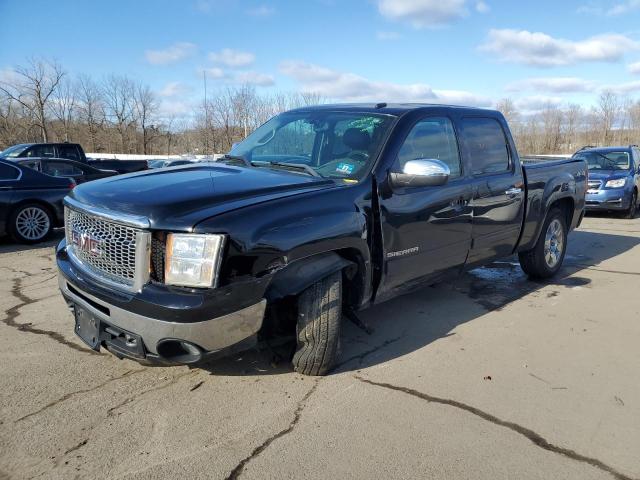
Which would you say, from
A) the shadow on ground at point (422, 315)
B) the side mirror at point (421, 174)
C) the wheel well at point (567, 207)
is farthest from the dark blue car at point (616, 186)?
the side mirror at point (421, 174)

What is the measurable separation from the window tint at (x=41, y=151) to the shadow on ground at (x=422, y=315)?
A: 13.4 metres

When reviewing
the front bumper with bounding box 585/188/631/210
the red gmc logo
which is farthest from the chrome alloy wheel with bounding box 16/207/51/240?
the front bumper with bounding box 585/188/631/210

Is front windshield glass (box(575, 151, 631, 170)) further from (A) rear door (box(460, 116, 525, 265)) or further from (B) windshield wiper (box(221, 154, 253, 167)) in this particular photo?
(B) windshield wiper (box(221, 154, 253, 167))

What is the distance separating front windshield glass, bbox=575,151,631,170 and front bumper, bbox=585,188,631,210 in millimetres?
1070

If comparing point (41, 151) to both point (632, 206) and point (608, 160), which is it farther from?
point (632, 206)

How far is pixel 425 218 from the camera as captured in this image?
402 cm

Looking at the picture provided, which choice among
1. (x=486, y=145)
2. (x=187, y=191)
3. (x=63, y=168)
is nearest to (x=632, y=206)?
(x=486, y=145)

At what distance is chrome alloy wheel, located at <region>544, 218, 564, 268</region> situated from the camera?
19.7 feet

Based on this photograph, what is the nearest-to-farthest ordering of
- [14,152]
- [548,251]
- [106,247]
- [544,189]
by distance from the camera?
[106,247] → [544,189] → [548,251] → [14,152]

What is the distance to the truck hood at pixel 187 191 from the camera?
9.29 feet

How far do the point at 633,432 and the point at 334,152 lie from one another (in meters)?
2.69

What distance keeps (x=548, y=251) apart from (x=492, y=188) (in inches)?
A: 71.9

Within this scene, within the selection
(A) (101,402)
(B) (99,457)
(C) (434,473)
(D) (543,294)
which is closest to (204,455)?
(B) (99,457)

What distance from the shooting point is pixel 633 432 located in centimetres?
290
